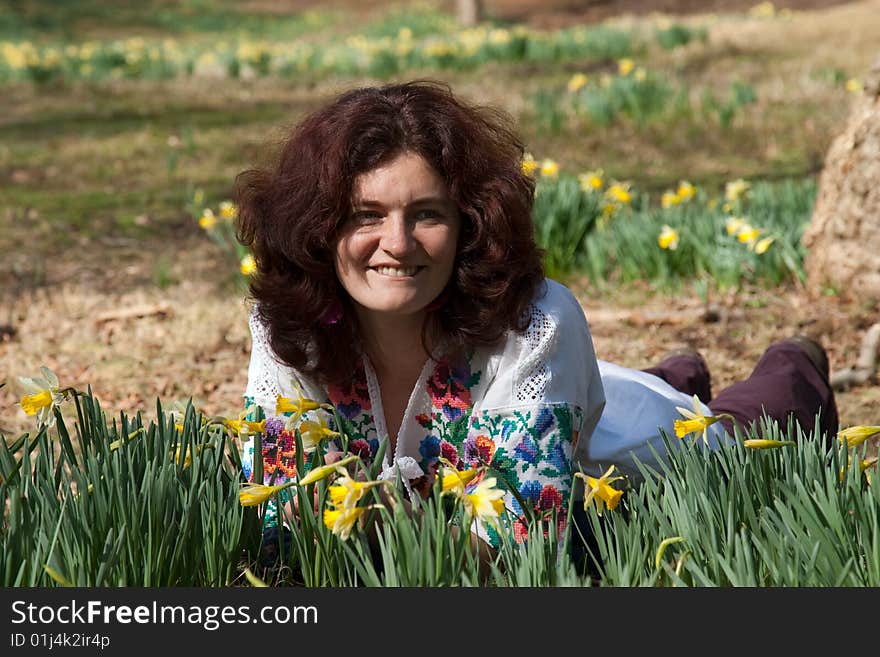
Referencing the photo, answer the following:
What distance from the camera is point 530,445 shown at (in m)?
2.12

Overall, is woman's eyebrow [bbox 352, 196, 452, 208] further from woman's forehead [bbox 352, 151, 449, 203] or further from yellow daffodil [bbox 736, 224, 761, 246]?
yellow daffodil [bbox 736, 224, 761, 246]

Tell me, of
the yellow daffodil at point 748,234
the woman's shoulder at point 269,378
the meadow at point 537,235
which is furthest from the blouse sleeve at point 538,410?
the yellow daffodil at point 748,234

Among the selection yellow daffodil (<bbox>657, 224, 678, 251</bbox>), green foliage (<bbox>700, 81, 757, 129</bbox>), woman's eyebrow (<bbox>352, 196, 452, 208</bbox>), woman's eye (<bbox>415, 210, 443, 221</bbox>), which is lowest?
yellow daffodil (<bbox>657, 224, 678, 251</bbox>)

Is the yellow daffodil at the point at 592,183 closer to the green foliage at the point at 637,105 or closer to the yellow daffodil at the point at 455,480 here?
the green foliage at the point at 637,105

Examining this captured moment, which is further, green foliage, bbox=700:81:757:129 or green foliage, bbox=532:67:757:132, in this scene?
green foliage, bbox=532:67:757:132

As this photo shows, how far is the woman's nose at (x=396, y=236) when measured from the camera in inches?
81.1

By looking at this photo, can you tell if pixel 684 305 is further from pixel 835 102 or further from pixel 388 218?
pixel 835 102

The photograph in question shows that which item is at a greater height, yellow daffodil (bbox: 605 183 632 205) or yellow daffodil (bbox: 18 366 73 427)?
yellow daffodil (bbox: 605 183 632 205)

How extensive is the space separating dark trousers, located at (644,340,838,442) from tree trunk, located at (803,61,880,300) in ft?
3.94

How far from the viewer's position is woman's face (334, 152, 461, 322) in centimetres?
208

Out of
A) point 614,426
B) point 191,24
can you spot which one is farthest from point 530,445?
point 191,24

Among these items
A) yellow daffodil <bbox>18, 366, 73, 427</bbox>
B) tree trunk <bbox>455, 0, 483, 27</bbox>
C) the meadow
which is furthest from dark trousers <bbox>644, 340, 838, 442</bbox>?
tree trunk <bbox>455, 0, 483, 27</bbox>

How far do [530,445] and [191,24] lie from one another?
20643mm

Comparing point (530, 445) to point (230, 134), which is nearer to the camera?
point (530, 445)
